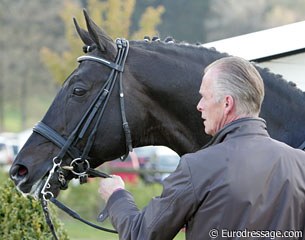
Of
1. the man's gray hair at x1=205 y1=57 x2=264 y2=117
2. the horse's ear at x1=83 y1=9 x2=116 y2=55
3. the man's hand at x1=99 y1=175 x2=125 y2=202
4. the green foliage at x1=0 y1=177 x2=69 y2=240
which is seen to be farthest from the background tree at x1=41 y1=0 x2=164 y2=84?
the man's gray hair at x1=205 y1=57 x2=264 y2=117

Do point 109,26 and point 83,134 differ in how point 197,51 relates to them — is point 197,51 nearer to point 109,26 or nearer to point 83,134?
point 83,134

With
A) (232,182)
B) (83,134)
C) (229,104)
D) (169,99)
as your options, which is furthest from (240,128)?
(83,134)

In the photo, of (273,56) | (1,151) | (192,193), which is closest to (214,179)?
(192,193)

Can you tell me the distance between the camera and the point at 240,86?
314 centimetres

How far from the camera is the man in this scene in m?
3.04

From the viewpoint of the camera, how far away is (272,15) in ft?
153

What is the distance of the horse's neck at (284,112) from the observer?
4418 millimetres

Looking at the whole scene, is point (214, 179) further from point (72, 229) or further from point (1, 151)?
point (1, 151)

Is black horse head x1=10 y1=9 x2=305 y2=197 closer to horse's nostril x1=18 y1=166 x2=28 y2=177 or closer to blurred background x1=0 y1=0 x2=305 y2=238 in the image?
Result: horse's nostril x1=18 y1=166 x2=28 y2=177

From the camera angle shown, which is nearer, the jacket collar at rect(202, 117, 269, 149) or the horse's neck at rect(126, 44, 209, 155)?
the jacket collar at rect(202, 117, 269, 149)

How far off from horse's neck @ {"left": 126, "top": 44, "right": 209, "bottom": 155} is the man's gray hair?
4.07 ft

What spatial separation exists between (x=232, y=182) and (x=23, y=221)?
2.55 metres

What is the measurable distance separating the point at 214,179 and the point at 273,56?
2869 mm
